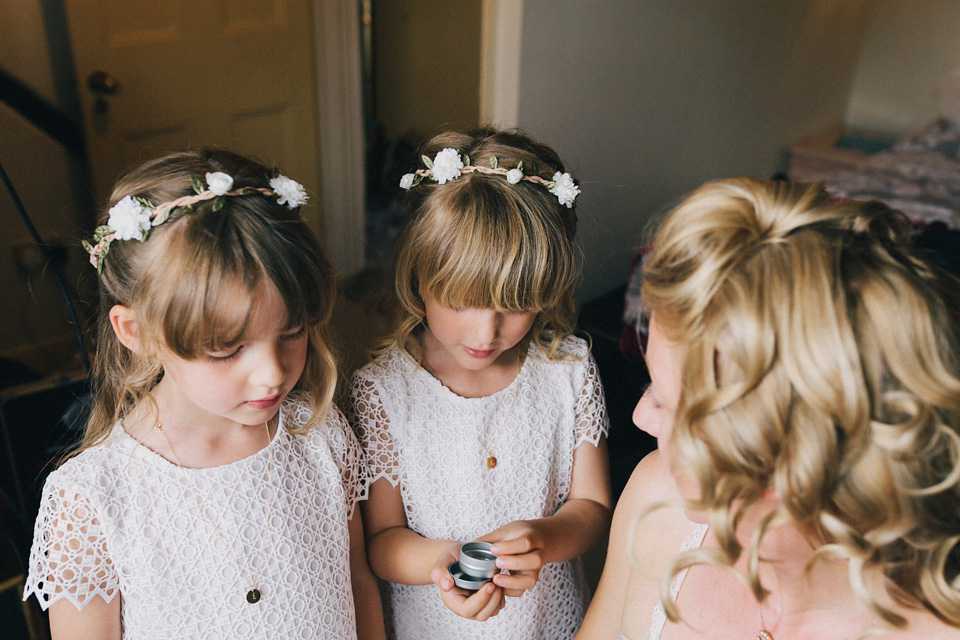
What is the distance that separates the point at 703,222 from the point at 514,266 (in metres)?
0.44

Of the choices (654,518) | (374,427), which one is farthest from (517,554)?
(374,427)

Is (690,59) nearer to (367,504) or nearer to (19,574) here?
(367,504)

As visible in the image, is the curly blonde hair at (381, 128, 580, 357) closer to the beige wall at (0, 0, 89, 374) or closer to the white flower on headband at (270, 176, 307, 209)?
the white flower on headband at (270, 176, 307, 209)

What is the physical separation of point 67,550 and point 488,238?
27.9 inches

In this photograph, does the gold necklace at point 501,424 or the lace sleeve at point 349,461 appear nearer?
the lace sleeve at point 349,461

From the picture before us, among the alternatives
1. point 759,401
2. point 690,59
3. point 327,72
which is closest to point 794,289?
point 759,401

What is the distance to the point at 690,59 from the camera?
133 inches

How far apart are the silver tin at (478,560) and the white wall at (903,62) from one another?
186 inches

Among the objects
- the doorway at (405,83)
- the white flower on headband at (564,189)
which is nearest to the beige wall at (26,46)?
the doorway at (405,83)

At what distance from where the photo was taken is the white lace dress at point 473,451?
51.1 inches

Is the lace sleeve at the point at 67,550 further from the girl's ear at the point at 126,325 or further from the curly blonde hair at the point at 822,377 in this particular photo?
the curly blonde hair at the point at 822,377

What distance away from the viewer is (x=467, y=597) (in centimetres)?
109

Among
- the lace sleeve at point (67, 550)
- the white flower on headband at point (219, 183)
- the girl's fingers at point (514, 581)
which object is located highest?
the white flower on headband at point (219, 183)

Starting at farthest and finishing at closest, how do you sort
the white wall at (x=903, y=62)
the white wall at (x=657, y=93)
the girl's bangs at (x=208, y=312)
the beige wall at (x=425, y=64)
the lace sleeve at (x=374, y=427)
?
the white wall at (x=903, y=62)
the beige wall at (x=425, y=64)
the white wall at (x=657, y=93)
the lace sleeve at (x=374, y=427)
the girl's bangs at (x=208, y=312)
